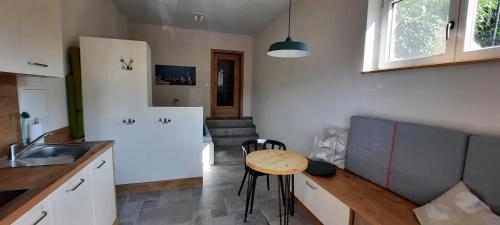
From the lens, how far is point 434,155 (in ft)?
4.86

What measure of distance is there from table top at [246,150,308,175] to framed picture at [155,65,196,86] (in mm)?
3647

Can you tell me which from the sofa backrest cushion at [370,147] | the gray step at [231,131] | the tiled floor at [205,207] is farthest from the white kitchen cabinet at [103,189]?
the gray step at [231,131]

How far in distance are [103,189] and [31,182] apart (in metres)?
0.69

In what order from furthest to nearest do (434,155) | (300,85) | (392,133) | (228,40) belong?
1. (228,40)
2. (300,85)
3. (392,133)
4. (434,155)

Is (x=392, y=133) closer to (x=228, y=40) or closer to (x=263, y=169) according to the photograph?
(x=263, y=169)

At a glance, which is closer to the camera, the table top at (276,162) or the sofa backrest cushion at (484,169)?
the sofa backrest cushion at (484,169)

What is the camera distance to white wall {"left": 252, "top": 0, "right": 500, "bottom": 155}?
1368 millimetres

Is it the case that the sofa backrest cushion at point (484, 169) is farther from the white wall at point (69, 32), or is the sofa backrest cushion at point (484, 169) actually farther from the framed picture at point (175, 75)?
the framed picture at point (175, 75)

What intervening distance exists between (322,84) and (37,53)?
9.03 ft

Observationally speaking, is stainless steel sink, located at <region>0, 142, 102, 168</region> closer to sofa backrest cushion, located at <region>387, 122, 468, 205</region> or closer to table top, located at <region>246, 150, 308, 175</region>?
table top, located at <region>246, 150, 308, 175</region>

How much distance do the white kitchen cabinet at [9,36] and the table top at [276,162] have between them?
1716 mm

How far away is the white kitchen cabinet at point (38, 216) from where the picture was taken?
2.96 ft

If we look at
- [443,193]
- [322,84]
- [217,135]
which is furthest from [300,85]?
[217,135]

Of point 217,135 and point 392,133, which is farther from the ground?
point 392,133
